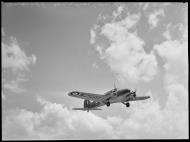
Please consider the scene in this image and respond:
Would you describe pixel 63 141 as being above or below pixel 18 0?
below

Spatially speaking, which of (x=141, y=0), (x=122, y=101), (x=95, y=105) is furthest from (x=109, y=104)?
(x=141, y=0)

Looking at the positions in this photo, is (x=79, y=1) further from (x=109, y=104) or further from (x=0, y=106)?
(x=109, y=104)

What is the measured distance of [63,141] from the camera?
11.5 metres

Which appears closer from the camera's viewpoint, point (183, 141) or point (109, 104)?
point (183, 141)

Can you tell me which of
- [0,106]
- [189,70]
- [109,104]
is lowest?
[0,106]

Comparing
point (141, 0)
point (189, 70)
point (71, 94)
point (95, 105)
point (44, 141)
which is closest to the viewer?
point (44, 141)

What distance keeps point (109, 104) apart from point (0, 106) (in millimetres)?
34645

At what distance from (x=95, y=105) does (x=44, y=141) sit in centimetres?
4019

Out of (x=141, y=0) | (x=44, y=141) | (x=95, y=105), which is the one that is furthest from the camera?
(x=95, y=105)

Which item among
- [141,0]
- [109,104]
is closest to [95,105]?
[109,104]

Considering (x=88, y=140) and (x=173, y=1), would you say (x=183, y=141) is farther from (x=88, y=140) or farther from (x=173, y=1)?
(x=173, y=1)

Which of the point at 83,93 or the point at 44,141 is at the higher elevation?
the point at 83,93

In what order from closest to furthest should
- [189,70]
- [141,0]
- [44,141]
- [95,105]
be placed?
[44,141]
[189,70]
[141,0]
[95,105]

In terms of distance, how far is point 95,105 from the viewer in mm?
51281
